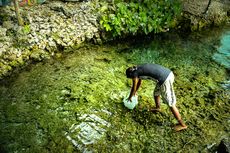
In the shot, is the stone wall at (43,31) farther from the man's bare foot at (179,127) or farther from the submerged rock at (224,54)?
the man's bare foot at (179,127)

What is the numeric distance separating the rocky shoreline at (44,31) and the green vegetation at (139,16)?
0.51 metres

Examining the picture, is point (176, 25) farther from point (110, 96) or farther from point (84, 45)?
point (110, 96)

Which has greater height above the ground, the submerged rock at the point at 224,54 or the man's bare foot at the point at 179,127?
the submerged rock at the point at 224,54

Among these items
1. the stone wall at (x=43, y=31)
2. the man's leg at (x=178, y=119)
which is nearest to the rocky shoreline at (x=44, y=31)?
the stone wall at (x=43, y=31)

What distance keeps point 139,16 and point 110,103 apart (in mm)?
4585

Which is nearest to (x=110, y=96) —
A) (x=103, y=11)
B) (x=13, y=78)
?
(x=13, y=78)

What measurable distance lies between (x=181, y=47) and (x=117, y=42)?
7.78ft

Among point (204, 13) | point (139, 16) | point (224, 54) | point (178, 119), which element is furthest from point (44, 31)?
point (204, 13)

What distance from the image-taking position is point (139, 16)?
10742 millimetres

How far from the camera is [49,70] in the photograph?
8.57 meters

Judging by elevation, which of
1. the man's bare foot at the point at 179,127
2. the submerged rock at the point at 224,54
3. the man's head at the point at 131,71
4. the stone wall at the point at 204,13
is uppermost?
the man's head at the point at 131,71

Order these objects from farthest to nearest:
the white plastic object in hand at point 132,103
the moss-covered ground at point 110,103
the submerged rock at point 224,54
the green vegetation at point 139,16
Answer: the green vegetation at point 139,16, the submerged rock at point 224,54, the white plastic object in hand at point 132,103, the moss-covered ground at point 110,103

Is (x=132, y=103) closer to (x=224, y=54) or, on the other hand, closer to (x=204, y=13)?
(x=224, y=54)

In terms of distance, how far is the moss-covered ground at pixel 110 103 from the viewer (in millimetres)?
6285
